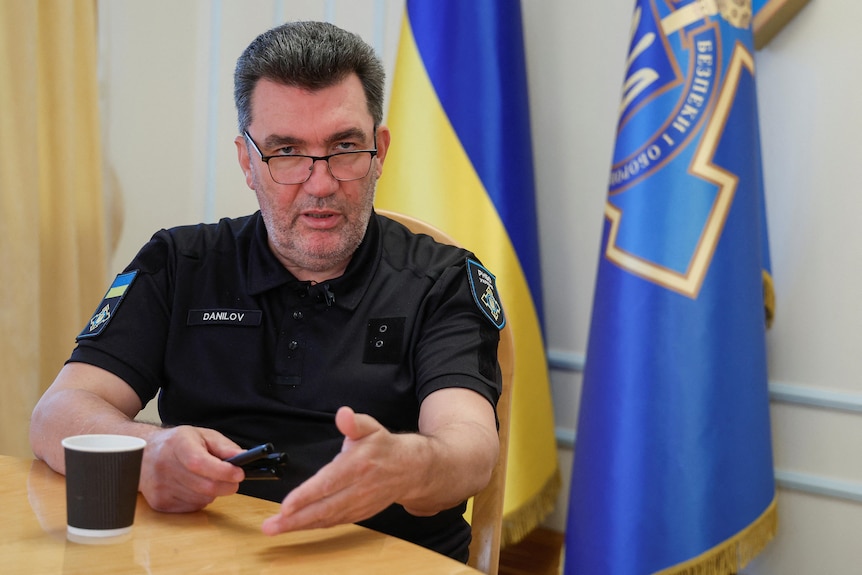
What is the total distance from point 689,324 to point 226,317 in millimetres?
1109

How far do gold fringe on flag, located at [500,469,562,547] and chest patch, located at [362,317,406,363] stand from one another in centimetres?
115

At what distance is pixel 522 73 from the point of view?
2.57 m

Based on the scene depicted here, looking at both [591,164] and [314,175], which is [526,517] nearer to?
[591,164]

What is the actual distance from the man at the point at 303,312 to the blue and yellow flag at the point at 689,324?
72cm

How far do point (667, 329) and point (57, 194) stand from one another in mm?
1798

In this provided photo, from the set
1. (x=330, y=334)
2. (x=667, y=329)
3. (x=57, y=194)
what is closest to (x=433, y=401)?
(x=330, y=334)

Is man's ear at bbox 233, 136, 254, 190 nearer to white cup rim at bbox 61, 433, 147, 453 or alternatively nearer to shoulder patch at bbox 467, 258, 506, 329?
shoulder patch at bbox 467, 258, 506, 329

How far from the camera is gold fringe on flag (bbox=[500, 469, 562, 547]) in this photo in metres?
2.50

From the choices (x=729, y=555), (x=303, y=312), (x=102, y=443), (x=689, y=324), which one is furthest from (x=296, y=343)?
(x=729, y=555)

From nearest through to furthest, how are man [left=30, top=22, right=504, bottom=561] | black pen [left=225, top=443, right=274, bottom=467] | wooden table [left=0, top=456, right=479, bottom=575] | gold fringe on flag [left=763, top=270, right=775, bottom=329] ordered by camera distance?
wooden table [left=0, top=456, right=479, bottom=575] < black pen [left=225, top=443, right=274, bottom=467] < man [left=30, top=22, right=504, bottom=561] < gold fringe on flag [left=763, top=270, right=775, bottom=329]

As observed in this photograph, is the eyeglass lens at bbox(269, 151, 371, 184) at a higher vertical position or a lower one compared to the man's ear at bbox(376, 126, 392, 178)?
lower

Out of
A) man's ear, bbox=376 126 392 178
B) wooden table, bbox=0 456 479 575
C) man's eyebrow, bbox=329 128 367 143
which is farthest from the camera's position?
man's ear, bbox=376 126 392 178

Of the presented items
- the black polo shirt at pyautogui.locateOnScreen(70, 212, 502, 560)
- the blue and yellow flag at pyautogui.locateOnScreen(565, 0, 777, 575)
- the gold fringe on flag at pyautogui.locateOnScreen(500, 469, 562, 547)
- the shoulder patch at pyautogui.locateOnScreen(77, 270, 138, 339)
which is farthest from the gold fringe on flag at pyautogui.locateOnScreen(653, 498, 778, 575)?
the shoulder patch at pyautogui.locateOnScreen(77, 270, 138, 339)

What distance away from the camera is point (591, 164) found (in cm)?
276
